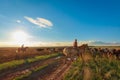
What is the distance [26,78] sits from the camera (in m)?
16.2

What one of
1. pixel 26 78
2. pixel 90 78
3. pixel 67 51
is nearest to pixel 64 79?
pixel 90 78

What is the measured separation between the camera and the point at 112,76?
15.0m

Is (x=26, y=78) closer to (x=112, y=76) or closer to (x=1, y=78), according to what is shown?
(x=1, y=78)

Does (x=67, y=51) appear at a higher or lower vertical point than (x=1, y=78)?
higher

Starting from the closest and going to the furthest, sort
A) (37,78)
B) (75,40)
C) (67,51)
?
(37,78)
(67,51)
(75,40)

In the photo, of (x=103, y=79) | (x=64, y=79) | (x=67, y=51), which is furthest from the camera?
(x=67, y=51)

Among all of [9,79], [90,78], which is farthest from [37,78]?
[90,78]

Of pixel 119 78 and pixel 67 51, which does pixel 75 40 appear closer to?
pixel 67 51

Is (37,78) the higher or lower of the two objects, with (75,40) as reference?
lower

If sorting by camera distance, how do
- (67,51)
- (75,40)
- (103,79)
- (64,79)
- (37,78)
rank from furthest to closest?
(75,40) < (67,51) < (37,78) < (64,79) < (103,79)

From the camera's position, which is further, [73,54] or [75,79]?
[73,54]

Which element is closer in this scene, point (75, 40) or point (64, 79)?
point (64, 79)

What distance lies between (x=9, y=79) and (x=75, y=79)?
5350 millimetres

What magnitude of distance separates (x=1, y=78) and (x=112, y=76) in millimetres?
8952
